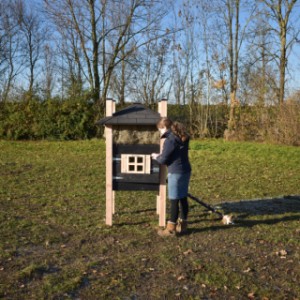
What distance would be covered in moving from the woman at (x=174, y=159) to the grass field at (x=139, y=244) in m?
0.47

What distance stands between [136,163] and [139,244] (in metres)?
1.19

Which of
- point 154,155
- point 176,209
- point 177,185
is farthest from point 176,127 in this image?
point 176,209

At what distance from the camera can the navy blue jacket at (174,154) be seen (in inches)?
193

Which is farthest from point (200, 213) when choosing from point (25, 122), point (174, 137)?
point (25, 122)

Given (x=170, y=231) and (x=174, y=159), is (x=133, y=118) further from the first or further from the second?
(x=170, y=231)

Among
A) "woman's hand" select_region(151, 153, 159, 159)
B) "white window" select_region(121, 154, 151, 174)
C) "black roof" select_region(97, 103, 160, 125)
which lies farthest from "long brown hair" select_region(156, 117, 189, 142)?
"white window" select_region(121, 154, 151, 174)

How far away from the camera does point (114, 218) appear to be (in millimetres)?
6047

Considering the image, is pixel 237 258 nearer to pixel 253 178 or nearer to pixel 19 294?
pixel 19 294

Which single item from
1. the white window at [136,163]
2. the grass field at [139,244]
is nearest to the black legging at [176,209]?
the grass field at [139,244]

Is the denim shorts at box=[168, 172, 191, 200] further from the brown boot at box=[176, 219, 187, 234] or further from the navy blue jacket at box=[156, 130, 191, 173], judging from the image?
the brown boot at box=[176, 219, 187, 234]

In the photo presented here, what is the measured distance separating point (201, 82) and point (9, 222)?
19069 millimetres

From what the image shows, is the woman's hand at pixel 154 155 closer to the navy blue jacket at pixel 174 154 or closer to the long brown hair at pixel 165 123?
the navy blue jacket at pixel 174 154

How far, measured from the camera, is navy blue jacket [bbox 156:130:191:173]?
4906mm

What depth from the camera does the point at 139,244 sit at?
15.9 ft
